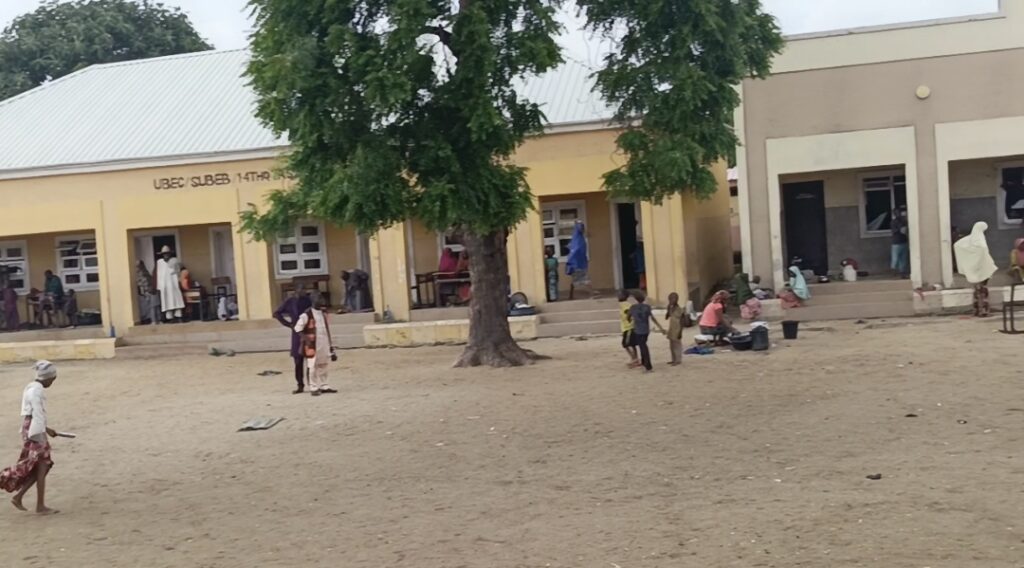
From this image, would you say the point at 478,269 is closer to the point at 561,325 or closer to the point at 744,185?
the point at 561,325

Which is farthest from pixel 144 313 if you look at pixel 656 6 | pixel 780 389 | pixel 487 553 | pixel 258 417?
pixel 487 553

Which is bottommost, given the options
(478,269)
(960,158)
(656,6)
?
(478,269)

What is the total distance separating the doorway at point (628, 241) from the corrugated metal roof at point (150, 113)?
2737mm

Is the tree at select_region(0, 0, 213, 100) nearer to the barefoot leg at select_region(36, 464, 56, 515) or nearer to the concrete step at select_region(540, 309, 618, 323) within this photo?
the concrete step at select_region(540, 309, 618, 323)

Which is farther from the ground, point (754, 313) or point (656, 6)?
point (656, 6)

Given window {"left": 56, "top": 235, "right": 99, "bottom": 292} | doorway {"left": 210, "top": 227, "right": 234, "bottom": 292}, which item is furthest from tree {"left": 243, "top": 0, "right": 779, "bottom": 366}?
window {"left": 56, "top": 235, "right": 99, "bottom": 292}

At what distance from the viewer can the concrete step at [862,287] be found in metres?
21.7

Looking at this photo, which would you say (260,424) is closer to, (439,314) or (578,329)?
(578,329)

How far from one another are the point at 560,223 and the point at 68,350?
11.1 m

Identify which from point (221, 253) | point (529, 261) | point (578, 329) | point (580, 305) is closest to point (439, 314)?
point (529, 261)

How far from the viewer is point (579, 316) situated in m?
22.2

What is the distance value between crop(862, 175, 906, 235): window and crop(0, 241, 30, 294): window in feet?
64.9

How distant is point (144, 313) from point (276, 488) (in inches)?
692

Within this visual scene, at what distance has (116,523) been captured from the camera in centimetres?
892
